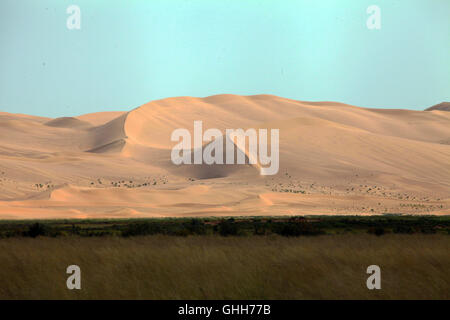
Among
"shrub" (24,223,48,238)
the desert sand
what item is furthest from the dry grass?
the desert sand

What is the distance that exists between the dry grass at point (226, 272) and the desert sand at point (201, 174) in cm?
3224

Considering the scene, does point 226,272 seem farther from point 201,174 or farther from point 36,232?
point 201,174

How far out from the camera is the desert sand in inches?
2116

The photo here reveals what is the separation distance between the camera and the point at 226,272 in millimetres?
12383

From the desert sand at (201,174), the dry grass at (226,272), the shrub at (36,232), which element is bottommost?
the desert sand at (201,174)

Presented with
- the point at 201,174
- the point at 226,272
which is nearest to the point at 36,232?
the point at 226,272

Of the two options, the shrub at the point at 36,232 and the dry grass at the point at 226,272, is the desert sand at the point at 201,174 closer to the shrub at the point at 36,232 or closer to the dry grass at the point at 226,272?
the shrub at the point at 36,232

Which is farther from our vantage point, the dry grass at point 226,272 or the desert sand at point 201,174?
the desert sand at point 201,174

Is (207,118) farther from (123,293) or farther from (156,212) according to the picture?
(123,293)

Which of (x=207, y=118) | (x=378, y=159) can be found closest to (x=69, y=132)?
Result: (x=207, y=118)

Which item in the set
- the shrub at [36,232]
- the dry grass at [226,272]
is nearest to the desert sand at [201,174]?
the shrub at [36,232]

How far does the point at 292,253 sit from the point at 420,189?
196ft

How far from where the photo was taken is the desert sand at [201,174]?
53.8 metres

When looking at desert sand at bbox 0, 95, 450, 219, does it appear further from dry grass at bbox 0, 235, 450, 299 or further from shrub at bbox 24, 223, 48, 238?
dry grass at bbox 0, 235, 450, 299
